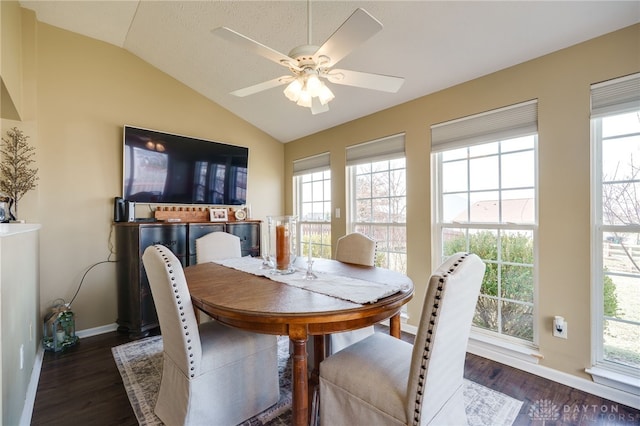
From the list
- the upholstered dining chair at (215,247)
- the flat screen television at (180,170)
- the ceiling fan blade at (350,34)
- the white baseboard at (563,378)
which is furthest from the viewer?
the flat screen television at (180,170)

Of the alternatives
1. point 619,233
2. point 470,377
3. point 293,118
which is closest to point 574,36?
point 619,233

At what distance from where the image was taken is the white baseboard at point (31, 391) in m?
1.68

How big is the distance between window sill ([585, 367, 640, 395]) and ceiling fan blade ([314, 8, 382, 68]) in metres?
2.51

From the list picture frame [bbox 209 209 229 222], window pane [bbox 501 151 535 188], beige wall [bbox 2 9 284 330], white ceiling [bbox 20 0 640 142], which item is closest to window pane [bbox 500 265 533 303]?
window pane [bbox 501 151 535 188]

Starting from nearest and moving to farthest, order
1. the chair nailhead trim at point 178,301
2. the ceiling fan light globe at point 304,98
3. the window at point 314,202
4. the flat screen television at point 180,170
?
the chair nailhead trim at point 178,301 → the ceiling fan light globe at point 304,98 → the flat screen television at point 180,170 → the window at point 314,202

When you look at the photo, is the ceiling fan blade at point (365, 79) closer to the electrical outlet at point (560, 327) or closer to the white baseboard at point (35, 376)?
the electrical outlet at point (560, 327)

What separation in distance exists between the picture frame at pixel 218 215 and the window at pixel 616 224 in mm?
3630

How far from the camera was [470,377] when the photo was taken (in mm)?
2141

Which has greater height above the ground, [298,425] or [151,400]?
[298,425]

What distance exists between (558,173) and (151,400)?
3.18 metres

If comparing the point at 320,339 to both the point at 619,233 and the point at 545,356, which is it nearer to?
the point at 545,356

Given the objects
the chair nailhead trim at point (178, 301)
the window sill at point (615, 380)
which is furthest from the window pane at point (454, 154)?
the chair nailhead trim at point (178, 301)

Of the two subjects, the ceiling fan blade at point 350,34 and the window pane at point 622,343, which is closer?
the ceiling fan blade at point 350,34

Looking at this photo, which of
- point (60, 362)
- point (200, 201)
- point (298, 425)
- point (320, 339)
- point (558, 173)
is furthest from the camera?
point (200, 201)
